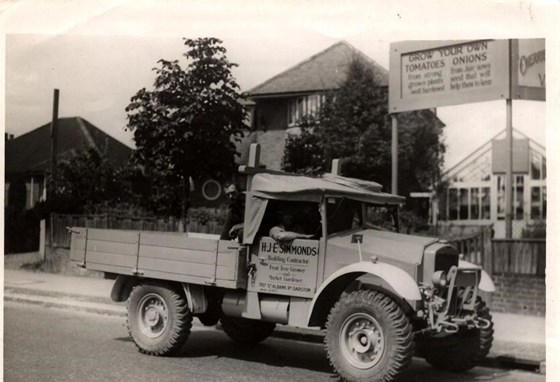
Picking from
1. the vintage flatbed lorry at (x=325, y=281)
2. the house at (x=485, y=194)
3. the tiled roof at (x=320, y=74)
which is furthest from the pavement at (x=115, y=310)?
the house at (x=485, y=194)

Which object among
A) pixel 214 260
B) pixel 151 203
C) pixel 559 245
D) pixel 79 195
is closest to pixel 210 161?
pixel 151 203

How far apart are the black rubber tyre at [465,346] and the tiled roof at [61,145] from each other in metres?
5.46

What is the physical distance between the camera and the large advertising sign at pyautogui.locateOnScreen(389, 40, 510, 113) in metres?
11.3

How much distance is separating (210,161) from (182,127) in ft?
3.58

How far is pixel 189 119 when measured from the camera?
1273cm

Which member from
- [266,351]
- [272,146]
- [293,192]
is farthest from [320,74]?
[293,192]

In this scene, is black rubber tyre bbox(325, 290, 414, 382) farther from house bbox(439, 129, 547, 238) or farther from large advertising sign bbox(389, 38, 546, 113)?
house bbox(439, 129, 547, 238)

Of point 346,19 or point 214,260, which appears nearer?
point 346,19

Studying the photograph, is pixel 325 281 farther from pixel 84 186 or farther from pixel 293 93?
pixel 293 93

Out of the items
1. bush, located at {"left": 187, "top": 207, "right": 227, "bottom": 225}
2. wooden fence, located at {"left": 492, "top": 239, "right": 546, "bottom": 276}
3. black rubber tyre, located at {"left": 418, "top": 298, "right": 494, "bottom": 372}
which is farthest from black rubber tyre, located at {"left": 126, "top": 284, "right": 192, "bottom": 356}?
bush, located at {"left": 187, "top": 207, "right": 227, "bottom": 225}

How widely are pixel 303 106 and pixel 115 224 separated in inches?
473

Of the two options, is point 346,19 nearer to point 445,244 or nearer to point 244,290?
point 445,244

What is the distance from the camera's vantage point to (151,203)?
16750 millimetres

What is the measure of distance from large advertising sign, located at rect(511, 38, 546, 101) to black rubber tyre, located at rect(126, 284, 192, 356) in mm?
6328
